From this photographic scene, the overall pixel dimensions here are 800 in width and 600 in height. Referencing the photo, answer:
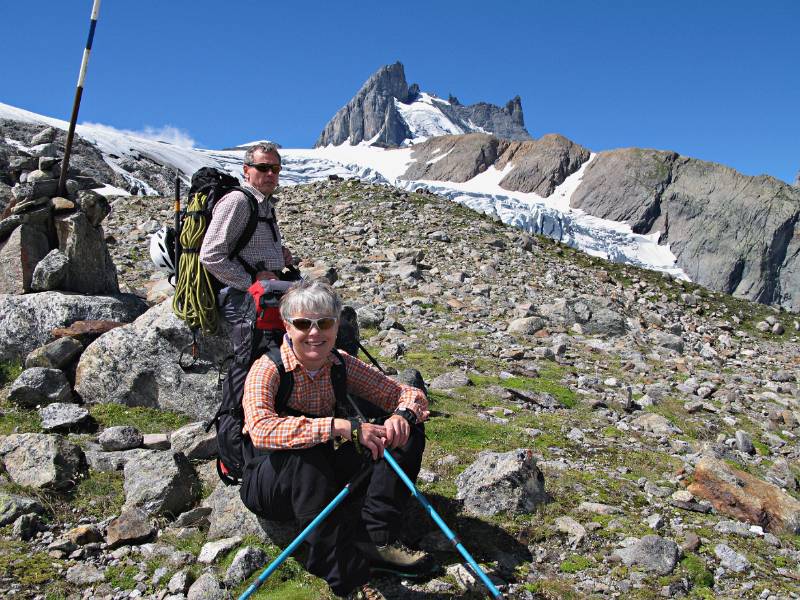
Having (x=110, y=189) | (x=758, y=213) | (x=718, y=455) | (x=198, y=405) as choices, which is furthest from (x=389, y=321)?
(x=758, y=213)

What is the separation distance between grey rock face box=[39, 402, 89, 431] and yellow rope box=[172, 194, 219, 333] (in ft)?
6.29

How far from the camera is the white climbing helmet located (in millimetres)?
7141

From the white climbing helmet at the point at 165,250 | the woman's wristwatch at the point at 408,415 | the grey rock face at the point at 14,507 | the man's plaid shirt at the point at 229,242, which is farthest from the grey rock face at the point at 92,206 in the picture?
the woman's wristwatch at the point at 408,415

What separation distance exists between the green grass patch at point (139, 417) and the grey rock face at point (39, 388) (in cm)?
44

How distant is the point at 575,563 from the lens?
4.90m

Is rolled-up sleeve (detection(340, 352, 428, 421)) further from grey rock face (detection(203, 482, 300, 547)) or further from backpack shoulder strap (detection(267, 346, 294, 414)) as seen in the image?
grey rock face (detection(203, 482, 300, 547))

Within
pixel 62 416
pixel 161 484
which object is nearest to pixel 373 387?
pixel 161 484

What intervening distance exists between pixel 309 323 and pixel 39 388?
5.26m

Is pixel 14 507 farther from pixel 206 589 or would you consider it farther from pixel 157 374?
pixel 157 374

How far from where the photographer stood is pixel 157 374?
7961mm

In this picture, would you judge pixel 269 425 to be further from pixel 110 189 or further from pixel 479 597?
pixel 110 189

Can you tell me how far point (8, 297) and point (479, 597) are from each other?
8.43 metres

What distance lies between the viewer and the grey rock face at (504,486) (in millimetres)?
5594

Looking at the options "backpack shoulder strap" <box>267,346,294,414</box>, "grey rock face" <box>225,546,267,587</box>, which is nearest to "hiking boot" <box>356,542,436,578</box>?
"grey rock face" <box>225,546,267,587</box>
